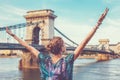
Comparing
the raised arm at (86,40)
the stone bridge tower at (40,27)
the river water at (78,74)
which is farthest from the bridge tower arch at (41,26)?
the raised arm at (86,40)

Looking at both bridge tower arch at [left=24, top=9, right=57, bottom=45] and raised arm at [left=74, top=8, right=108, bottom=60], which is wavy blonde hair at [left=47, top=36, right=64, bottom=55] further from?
bridge tower arch at [left=24, top=9, right=57, bottom=45]

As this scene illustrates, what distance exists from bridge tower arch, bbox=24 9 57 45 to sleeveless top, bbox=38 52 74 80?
57.5 meters

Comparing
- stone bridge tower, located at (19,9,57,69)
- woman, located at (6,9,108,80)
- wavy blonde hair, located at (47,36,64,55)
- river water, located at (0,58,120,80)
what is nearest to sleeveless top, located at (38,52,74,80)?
woman, located at (6,9,108,80)

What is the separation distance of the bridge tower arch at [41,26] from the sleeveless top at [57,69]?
57511mm

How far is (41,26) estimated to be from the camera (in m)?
64.9

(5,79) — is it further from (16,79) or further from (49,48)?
(49,48)

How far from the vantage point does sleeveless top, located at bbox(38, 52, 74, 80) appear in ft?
13.0

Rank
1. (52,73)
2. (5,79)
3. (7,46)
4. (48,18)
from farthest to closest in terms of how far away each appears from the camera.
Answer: (48,18) → (7,46) → (5,79) → (52,73)

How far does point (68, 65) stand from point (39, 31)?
65.6 meters

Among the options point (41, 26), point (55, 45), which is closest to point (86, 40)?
point (55, 45)

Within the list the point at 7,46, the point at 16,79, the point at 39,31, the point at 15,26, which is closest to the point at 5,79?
the point at 16,79

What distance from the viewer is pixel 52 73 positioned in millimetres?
3984

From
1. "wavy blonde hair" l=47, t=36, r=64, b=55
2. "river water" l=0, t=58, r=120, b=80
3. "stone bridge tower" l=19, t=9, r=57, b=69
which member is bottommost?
"river water" l=0, t=58, r=120, b=80

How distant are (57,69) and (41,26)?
61.1 meters
